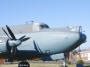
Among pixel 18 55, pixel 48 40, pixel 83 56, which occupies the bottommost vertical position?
pixel 83 56

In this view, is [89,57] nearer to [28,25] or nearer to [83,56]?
[83,56]

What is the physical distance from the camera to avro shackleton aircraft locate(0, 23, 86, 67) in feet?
61.9

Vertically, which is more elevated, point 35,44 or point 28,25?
point 28,25

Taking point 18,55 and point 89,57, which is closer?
point 18,55

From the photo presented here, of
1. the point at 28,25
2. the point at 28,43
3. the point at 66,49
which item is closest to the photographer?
the point at 66,49

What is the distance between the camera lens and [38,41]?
20.0m

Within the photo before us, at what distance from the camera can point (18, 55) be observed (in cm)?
2030

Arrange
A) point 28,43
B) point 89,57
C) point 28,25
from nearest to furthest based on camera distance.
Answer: point 28,43, point 28,25, point 89,57

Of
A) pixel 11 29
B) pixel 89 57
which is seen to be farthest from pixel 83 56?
pixel 11 29

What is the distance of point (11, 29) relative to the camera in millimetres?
22078

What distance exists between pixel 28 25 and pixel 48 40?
313 cm

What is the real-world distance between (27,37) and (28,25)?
5.55 ft

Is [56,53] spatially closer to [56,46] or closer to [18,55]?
[56,46]

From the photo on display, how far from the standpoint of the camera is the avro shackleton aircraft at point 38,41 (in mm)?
18859
